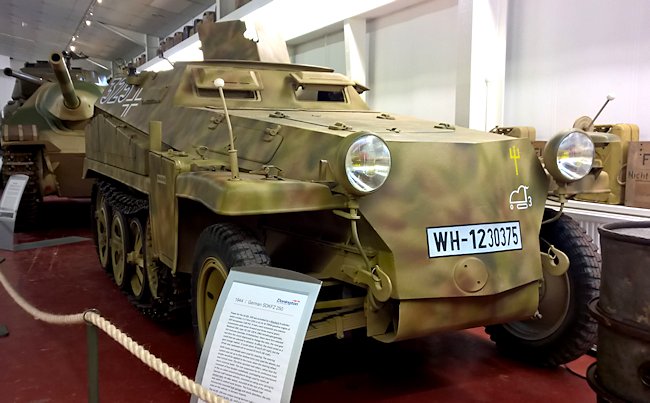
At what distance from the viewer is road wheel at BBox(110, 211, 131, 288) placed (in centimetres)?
526

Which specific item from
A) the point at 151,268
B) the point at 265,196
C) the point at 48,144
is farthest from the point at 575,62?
the point at 48,144

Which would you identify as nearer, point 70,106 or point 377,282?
point 377,282

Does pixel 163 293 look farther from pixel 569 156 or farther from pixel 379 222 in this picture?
pixel 569 156

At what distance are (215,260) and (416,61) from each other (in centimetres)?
593

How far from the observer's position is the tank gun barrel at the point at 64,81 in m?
7.07

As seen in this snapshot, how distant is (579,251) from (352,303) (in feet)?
4.36

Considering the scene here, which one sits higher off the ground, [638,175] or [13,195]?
[638,175]

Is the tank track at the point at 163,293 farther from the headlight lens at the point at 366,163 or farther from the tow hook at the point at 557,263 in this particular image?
the tow hook at the point at 557,263

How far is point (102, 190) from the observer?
595 centimetres

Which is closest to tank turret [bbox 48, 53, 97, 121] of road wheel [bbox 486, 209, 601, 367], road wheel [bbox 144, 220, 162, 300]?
road wheel [bbox 144, 220, 162, 300]

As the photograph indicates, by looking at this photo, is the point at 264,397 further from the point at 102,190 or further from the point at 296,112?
the point at 102,190

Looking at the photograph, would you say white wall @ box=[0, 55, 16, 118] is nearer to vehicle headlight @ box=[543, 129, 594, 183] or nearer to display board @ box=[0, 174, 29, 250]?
display board @ box=[0, 174, 29, 250]

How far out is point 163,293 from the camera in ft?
14.8

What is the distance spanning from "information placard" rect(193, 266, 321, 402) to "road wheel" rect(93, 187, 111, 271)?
397cm
